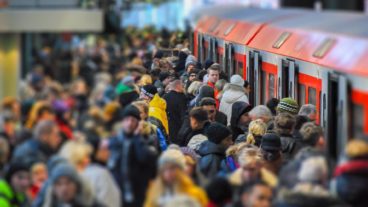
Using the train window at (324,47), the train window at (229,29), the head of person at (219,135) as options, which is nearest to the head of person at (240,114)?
the head of person at (219,135)

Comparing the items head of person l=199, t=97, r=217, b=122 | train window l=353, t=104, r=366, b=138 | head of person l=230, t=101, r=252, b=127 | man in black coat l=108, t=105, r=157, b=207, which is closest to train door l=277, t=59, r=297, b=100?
head of person l=230, t=101, r=252, b=127

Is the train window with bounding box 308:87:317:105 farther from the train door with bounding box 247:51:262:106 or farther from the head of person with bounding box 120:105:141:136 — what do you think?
the head of person with bounding box 120:105:141:136

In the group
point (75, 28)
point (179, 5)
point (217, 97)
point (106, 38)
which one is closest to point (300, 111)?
point (217, 97)

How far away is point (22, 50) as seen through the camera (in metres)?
48.6

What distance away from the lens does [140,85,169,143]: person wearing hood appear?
1220cm

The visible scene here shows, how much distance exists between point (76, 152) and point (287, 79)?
620cm

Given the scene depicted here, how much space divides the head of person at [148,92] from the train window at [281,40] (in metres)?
1.99

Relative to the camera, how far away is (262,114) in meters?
13.3

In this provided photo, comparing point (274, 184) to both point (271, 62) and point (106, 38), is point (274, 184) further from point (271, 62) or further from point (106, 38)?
point (106, 38)

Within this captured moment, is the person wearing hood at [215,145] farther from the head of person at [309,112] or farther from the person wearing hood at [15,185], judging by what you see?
the person wearing hood at [15,185]

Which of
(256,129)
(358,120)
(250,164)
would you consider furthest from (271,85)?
(250,164)

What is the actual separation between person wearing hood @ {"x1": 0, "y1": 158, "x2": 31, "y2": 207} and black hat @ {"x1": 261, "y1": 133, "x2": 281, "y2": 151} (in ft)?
7.89

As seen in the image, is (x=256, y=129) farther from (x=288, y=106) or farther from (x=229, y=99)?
(x=229, y=99)

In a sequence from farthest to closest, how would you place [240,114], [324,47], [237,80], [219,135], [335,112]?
[237,80] → [240,114] → [219,135] → [324,47] → [335,112]
